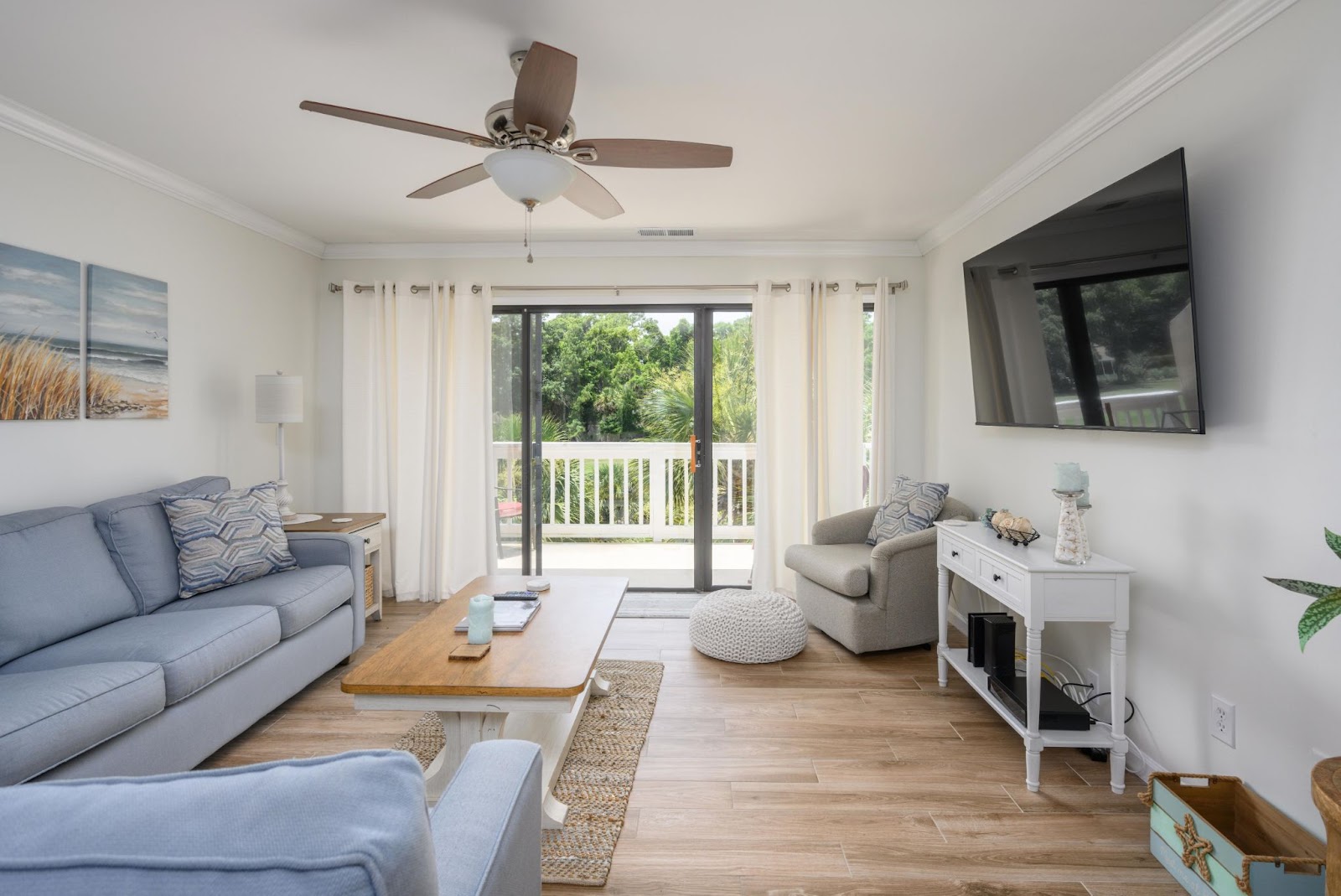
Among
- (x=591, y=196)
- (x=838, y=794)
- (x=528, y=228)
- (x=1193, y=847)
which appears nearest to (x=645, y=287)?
(x=528, y=228)

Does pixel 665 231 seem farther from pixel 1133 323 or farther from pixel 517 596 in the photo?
pixel 1133 323

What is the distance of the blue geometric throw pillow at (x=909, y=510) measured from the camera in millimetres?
3709

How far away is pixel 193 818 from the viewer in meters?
0.55

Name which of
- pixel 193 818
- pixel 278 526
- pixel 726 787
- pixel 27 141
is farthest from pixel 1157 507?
pixel 27 141

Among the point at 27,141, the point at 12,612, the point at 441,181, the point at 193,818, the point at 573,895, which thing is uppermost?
the point at 27,141

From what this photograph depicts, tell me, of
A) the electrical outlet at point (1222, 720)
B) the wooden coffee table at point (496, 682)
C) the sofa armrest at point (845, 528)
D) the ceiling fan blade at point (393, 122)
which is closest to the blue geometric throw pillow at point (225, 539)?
the wooden coffee table at point (496, 682)

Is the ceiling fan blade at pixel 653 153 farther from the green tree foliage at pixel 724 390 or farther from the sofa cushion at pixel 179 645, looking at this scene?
the green tree foliage at pixel 724 390

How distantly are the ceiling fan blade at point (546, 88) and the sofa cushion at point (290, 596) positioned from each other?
217 cm

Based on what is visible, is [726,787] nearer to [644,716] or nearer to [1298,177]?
[644,716]

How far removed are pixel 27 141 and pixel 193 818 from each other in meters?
3.45

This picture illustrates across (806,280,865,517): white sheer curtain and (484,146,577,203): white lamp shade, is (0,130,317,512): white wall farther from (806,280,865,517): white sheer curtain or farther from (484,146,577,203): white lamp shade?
(806,280,865,517): white sheer curtain

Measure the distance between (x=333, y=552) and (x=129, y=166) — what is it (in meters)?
2.01

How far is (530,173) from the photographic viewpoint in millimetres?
2041

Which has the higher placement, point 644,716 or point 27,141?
point 27,141
